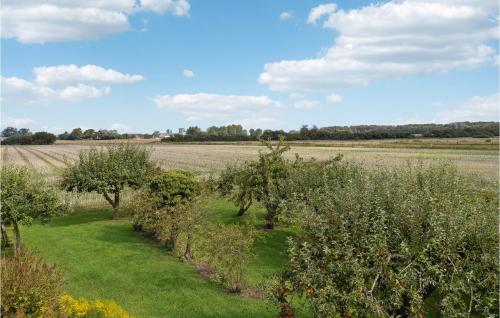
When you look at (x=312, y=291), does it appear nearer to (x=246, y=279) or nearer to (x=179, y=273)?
(x=246, y=279)

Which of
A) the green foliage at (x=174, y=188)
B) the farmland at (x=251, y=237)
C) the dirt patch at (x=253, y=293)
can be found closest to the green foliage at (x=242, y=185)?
the farmland at (x=251, y=237)

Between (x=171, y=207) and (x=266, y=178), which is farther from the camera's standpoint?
(x=266, y=178)

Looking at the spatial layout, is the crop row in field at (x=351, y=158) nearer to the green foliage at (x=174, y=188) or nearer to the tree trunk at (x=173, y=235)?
the green foliage at (x=174, y=188)

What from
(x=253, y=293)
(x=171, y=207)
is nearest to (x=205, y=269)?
(x=253, y=293)

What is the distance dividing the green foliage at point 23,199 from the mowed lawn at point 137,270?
2.57m

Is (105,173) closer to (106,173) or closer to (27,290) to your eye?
(106,173)

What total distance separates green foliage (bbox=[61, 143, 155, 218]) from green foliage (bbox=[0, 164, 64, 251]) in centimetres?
813

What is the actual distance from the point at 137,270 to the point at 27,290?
11051 millimetres

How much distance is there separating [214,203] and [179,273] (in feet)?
69.4

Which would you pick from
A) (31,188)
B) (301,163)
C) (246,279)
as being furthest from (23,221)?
(301,163)

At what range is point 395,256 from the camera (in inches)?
484

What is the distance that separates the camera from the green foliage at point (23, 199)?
84.7 ft

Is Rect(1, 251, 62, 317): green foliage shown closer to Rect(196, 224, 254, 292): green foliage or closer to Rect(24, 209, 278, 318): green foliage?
Rect(24, 209, 278, 318): green foliage

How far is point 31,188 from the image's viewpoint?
2714cm
